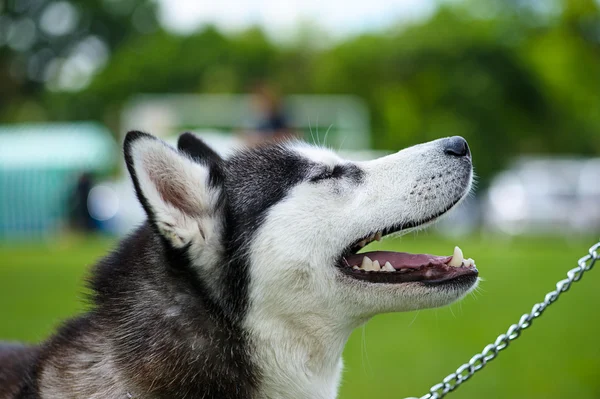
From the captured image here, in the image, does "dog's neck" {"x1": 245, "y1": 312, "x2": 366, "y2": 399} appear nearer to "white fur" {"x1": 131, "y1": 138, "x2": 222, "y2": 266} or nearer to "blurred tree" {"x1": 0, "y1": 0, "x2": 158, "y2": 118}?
"white fur" {"x1": 131, "y1": 138, "x2": 222, "y2": 266}

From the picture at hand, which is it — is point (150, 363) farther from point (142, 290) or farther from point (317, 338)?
point (317, 338)

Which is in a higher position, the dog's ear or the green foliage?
the green foliage

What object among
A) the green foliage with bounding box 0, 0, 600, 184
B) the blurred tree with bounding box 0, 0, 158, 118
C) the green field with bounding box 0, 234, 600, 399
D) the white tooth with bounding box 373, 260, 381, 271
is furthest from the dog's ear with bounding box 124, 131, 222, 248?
the blurred tree with bounding box 0, 0, 158, 118

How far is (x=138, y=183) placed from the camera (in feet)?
10.4

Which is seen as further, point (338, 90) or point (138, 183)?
point (338, 90)

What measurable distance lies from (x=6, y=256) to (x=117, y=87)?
87.5 ft

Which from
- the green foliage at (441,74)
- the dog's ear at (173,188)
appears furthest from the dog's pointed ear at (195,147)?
the green foliage at (441,74)

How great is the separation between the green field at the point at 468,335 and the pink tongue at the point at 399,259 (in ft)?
1.64

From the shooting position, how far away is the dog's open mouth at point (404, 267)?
3479mm

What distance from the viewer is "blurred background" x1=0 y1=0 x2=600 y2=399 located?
8.21m

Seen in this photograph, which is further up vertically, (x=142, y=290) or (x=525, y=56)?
(x=525, y=56)

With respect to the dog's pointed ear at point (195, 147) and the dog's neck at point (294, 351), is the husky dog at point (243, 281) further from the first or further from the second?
the dog's pointed ear at point (195, 147)

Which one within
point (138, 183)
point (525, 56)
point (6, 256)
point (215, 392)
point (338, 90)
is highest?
point (525, 56)

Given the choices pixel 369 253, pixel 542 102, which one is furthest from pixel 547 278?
pixel 542 102
